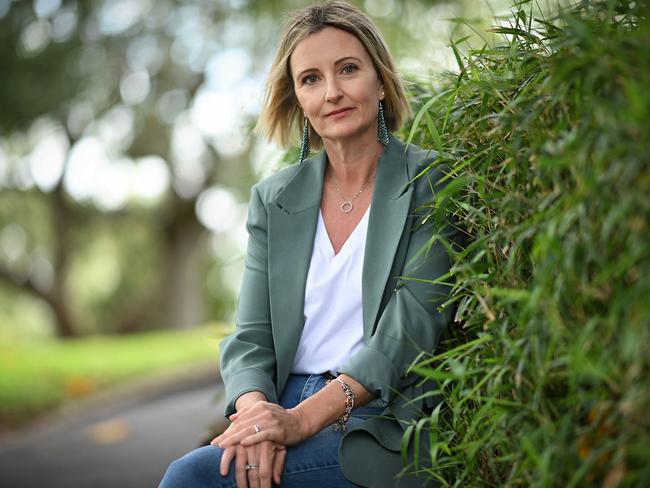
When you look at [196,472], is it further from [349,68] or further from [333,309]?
[349,68]

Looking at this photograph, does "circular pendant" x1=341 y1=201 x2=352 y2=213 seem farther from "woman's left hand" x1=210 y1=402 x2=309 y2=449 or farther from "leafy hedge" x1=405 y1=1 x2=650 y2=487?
"woman's left hand" x1=210 y1=402 x2=309 y2=449

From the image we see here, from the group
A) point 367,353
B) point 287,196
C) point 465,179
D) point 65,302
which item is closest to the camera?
point 465,179

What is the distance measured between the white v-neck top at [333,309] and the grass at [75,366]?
12.1 feet

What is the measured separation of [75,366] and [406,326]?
7321 mm

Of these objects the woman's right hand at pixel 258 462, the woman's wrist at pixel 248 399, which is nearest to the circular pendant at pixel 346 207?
the woman's wrist at pixel 248 399

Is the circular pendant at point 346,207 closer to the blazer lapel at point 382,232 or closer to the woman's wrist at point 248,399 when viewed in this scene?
the blazer lapel at point 382,232

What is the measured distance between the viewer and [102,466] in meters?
5.47

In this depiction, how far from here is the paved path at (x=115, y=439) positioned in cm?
523

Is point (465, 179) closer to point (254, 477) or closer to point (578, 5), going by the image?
point (578, 5)

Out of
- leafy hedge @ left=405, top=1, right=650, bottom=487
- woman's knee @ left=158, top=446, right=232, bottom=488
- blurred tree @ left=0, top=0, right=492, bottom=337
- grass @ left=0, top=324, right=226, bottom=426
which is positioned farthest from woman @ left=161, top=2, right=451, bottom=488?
blurred tree @ left=0, top=0, right=492, bottom=337

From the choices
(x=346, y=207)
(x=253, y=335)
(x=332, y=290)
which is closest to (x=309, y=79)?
(x=346, y=207)

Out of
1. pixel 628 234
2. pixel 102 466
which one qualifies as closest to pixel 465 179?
pixel 628 234

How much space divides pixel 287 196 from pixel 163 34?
11103 millimetres

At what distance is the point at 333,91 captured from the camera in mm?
2734
